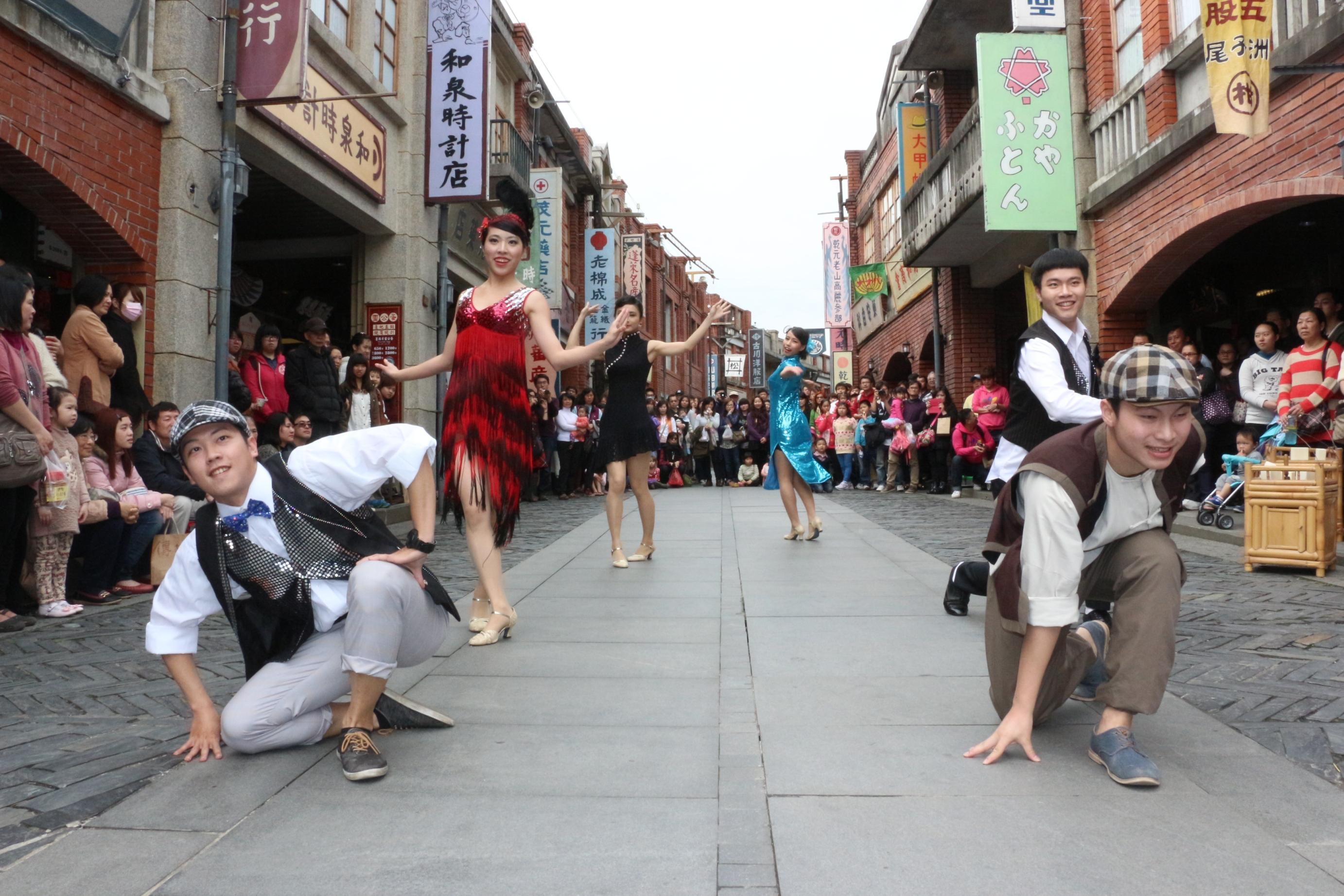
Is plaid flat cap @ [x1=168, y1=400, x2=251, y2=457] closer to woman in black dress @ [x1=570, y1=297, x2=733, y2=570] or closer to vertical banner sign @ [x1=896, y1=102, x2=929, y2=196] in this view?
woman in black dress @ [x1=570, y1=297, x2=733, y2=570]

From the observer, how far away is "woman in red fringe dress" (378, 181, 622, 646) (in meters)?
→ 4.55

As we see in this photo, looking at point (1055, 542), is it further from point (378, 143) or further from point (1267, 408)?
point (378, 143)

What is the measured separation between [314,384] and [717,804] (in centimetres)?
784

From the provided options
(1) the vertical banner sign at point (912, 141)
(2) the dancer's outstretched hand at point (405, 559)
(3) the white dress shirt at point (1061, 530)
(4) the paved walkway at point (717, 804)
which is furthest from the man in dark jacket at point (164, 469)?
(1) the vertical banner sign at point (912, 141)

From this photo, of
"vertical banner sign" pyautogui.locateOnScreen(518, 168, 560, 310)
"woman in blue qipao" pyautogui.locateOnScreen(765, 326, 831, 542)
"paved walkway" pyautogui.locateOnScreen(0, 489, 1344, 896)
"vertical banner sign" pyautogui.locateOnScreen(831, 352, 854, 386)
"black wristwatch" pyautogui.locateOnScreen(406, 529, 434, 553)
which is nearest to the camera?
"paved walkway" pyautogui.locateOnScreen(0, 489, 1344, 896)

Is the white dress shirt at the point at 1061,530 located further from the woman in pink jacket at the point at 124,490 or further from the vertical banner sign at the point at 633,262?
the vertical banner sign at the point at 633,262

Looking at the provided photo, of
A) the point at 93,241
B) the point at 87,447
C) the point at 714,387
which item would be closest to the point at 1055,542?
the point at 87,447

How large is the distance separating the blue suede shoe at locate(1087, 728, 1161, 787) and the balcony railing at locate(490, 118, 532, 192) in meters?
17.2

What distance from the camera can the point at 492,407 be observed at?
15.0 ft

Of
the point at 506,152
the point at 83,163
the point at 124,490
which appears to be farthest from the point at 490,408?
the point at 506,152

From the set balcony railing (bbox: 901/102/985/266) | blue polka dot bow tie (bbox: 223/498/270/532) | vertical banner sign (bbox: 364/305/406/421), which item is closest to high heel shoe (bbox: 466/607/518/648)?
blue polka dot bow tie (bbox: 223/498/270/532)

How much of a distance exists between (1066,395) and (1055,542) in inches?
41.3

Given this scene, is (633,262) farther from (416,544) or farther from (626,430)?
(416,544)

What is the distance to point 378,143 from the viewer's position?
12.9 metres
